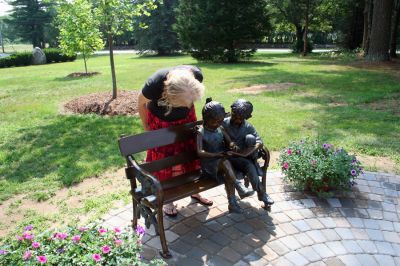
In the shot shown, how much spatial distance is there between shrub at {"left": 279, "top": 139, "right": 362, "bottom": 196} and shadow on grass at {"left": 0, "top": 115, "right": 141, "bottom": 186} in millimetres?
2635

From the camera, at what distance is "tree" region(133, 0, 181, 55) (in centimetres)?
3256

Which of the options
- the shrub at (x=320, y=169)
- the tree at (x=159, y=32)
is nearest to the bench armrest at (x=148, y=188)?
the shrub at (x=320, y=169)

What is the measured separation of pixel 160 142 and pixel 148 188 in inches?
20.1

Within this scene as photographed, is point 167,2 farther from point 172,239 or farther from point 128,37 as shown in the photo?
point 172,239

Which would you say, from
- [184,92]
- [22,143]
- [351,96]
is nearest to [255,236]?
[184,92]

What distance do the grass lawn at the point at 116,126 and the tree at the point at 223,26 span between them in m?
7.95

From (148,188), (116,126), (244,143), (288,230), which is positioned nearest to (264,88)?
(116,126)

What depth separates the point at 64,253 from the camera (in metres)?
2.36

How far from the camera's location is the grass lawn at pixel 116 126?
547 centimetres

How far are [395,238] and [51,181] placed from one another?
13.7 feet

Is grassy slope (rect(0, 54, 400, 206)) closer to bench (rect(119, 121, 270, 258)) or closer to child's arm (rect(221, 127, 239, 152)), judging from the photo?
bench (rect(119, 121, 270, 258))

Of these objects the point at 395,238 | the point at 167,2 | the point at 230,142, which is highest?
the point at 167,2

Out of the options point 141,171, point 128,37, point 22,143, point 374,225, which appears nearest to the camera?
point 141,171

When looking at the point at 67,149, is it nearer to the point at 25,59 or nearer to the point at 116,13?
the point at 116,13
